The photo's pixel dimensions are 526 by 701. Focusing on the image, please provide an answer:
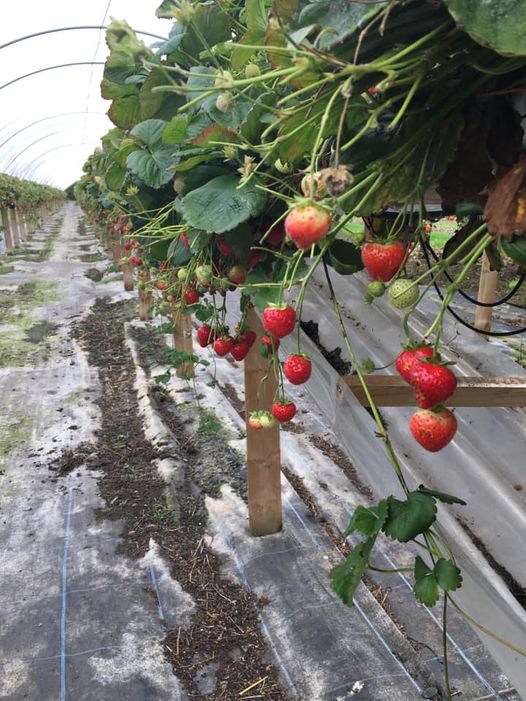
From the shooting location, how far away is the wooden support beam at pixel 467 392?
1294mm

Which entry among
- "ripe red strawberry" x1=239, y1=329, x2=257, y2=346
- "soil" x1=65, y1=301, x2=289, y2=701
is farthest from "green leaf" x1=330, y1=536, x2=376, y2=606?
"soil" x1=65, y1=301, x2=289, y2=701

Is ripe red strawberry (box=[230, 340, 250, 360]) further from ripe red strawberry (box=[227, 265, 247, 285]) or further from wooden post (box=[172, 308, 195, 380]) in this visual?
wooden post (box=[172, 308, 195, 380])

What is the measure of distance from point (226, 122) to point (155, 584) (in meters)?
2.65

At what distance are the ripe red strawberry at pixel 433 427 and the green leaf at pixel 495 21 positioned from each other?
389 millimetres

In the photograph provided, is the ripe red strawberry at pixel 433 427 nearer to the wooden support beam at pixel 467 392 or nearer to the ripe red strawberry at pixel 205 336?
the wooden support beam at pixel 467 392

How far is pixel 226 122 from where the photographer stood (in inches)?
44.1

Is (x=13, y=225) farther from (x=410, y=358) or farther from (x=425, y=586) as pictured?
(x=410, y=358)

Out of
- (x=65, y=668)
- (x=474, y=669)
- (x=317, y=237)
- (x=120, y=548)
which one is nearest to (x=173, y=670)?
(x=65, y=668)

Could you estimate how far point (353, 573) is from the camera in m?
1.02

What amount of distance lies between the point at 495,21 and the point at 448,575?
28.9 inches

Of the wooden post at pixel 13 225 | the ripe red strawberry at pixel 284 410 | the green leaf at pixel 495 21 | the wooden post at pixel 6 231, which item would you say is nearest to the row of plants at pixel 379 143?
the green leaf at pixel 495 21

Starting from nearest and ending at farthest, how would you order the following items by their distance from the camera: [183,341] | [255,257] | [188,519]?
[255,257], [188,519], [183,341]

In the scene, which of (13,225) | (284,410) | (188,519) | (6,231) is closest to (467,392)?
(284,410)

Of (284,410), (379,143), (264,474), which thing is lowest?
(264,474)
